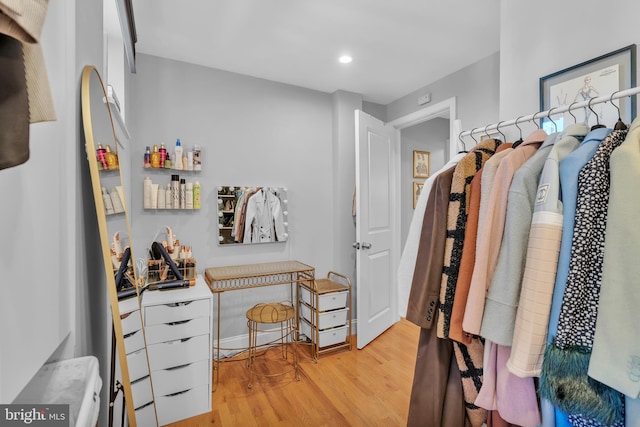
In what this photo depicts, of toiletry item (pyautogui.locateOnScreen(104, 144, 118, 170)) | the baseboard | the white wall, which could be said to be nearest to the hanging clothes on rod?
the white wall

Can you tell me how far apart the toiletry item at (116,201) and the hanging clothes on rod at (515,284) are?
1.14 meters

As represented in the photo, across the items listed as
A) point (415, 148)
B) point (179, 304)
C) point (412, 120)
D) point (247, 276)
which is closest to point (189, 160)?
point (247, 276)

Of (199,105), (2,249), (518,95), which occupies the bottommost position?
(2,249)

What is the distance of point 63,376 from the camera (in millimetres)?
766

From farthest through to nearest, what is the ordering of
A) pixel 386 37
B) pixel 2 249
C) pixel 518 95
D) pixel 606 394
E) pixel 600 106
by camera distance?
pixel 386 37 → pixel 518 95 → pixel 600 106 → pixel 606 394 → pixel 2 249

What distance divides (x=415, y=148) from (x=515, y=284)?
337 cm

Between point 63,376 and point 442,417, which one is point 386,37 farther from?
point 63,376

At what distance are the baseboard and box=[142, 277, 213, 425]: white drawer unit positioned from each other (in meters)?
0.66

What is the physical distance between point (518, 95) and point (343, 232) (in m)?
2.06

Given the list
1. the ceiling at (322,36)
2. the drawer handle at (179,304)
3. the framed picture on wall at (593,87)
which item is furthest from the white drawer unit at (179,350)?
the framed picture on wall at (593,87)

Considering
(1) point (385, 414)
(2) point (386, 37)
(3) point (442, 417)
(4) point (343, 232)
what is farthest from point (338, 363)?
(2) point (386, 37)

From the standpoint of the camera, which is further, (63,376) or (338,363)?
(338,363)

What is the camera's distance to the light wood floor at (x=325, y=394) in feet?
6.28

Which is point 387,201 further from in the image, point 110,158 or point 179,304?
point 110,158
